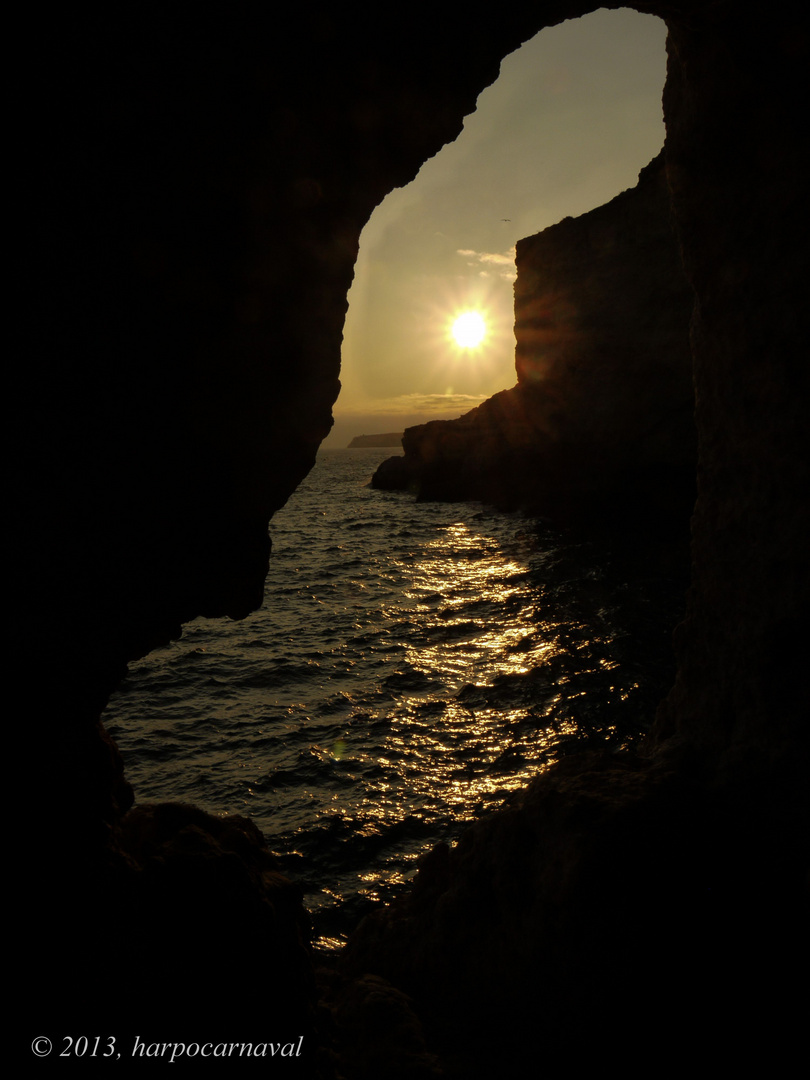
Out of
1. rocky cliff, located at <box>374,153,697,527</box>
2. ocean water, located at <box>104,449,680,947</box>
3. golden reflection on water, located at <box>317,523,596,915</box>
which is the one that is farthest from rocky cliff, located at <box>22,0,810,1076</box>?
rocky cliff, located at <box>374,153,697,527</box>

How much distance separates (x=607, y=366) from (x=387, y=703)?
70.7 feet

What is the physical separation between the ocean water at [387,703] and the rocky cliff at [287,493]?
2703mm

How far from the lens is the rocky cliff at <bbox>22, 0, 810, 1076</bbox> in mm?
3365

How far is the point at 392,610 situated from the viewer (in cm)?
1942

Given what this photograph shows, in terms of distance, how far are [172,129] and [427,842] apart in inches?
326

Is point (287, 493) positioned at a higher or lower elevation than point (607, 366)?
lower

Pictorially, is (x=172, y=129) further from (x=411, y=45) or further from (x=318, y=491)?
(x=318, y=491)

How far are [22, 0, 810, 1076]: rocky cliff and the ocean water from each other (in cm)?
270

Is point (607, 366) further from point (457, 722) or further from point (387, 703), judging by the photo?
point (457, 722)

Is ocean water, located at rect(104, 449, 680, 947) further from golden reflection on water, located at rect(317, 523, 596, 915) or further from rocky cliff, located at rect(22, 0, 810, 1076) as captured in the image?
rocky cliff, located at rect(22, 0, 810, 1076)

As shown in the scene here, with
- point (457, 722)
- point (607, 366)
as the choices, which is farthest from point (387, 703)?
point (607, 366)

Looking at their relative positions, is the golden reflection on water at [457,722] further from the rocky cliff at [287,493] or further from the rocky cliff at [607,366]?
the rocky cliff at [607,366]

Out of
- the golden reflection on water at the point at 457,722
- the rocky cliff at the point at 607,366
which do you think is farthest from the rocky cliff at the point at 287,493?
the rocky cliff at the point at 607,366

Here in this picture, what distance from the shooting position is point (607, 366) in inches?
1112
